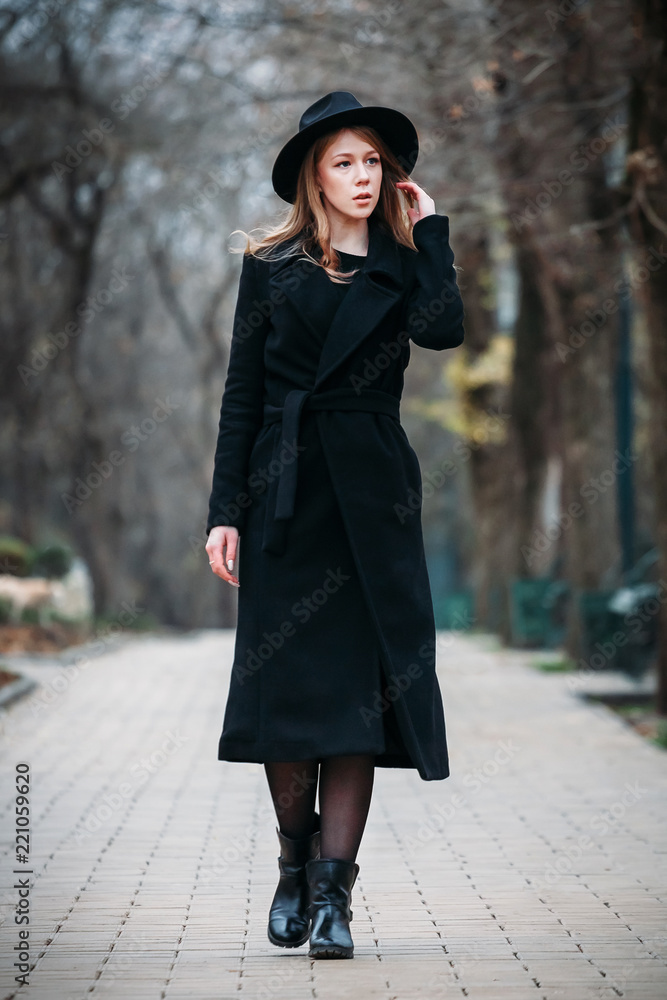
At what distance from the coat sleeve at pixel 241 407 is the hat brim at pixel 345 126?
0.28 m

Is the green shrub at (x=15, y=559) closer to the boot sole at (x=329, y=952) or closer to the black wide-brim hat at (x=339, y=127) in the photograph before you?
the black wide-brim hat at (x=339, y=127)

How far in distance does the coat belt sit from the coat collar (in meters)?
0.06

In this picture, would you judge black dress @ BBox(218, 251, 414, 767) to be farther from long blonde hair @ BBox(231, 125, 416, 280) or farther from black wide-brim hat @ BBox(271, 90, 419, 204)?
black wide-brim hat @ BBox(271, 90, 419, 204)

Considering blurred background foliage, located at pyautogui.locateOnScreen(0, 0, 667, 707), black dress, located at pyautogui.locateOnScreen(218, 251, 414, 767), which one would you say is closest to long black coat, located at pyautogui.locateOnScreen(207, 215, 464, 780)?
black dress, located at pyautogui.locateOnScreen(218, 251, 414, 767)

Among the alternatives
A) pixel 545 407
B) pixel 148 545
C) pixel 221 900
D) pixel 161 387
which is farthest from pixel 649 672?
pixel 148 545

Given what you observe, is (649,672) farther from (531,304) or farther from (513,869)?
(513,869)

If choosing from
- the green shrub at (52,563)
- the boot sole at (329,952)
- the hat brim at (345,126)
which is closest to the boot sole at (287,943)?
the boot sole at (329,952)

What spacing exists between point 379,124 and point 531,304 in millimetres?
15069

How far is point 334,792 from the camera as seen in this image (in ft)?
13.4

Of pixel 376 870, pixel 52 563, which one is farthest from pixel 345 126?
pixel 52 563

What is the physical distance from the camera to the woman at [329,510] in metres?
4.02

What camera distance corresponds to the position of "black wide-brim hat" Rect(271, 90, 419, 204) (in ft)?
13.9

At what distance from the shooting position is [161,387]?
33.6m

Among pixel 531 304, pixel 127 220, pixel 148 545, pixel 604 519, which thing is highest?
pixel 127 220
